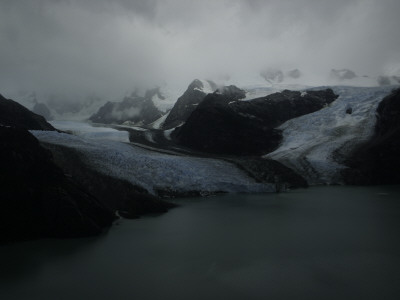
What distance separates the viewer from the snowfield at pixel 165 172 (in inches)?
1507

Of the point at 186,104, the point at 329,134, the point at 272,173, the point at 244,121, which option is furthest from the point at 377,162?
the point at 186,104

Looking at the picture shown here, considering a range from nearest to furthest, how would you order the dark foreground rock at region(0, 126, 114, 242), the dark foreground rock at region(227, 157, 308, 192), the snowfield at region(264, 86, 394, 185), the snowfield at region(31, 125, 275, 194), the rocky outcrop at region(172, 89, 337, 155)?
the dark foreground rock at region(0, 126, 114, 242) < the snowfield at region(31, 125, 275, 194) < the dark foreground rock at region(227, 157, 308, 192) < the snowfield at region(264, 86, 394, 185) < the rocky outcrop at region(172, 89, 337, 155)

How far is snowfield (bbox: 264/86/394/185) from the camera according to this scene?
50.3 metres

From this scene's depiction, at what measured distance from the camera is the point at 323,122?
71.8 meters

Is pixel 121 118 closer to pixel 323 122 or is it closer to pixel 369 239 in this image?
pixel 323 122

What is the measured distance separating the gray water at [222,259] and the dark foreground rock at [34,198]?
2.94ft

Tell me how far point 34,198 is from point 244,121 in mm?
56072

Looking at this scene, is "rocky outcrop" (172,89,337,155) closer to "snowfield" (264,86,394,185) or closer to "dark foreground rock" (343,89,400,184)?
"snowfield" (264,86,394,185)

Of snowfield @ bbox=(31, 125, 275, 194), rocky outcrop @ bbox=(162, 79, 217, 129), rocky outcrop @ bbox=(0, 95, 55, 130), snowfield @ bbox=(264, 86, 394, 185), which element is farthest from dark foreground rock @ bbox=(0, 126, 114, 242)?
rocky outcrop @ bbox=(162, 79, 217, 129)

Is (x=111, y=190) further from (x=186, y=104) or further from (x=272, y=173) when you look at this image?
(x=186, y=104)

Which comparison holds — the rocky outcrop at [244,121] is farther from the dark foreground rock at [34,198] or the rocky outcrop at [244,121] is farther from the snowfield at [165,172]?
the dark foreground rock at [34,198]

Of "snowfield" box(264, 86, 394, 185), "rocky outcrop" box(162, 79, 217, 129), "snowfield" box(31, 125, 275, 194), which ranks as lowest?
"snowfield" box(31, 125, 275, 194)

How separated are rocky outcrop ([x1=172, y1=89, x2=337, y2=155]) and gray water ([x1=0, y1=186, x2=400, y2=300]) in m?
42.6

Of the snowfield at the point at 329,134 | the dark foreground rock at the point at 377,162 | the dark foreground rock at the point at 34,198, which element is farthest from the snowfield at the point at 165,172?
the dark foreground rock at the point at 34,198
